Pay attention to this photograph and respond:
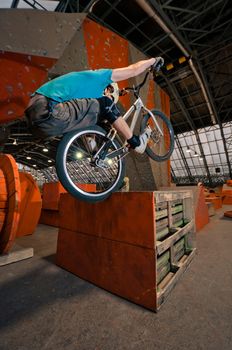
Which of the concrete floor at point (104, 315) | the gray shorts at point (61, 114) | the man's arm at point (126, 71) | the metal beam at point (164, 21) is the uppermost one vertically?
the metal beam at point (164, 21)

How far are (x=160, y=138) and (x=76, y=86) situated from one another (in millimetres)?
2711

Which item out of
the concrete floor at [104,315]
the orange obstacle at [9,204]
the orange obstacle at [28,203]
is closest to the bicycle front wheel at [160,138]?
the concrete floor at [104,315]

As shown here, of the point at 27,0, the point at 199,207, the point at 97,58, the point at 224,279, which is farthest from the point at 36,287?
the point at 27,0

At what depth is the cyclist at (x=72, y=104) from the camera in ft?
6.33

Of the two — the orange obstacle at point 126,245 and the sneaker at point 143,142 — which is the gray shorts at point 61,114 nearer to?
the sneaker at point 143,142

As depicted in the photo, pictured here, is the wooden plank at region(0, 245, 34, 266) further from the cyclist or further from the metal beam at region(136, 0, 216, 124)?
the metal beam at region(136, 0, 216, 124)

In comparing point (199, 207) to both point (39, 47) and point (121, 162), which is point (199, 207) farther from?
point (39, 47)

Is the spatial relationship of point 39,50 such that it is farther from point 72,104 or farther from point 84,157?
point 84,157

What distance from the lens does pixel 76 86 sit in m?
2.10

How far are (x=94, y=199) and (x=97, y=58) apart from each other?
3487mm

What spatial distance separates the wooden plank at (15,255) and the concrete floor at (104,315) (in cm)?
43

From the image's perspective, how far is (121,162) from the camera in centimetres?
281

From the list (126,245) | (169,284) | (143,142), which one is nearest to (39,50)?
(143,142)

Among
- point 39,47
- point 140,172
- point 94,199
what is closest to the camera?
point 94,199
